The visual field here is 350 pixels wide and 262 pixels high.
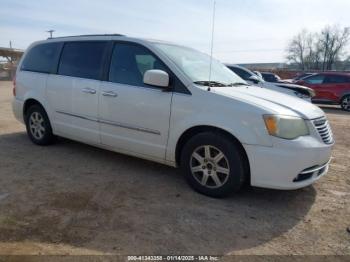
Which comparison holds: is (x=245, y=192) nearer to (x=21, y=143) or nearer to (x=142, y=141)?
(x=142, y=141)

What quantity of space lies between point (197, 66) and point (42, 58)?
2845mm

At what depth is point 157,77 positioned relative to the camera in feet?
13.5

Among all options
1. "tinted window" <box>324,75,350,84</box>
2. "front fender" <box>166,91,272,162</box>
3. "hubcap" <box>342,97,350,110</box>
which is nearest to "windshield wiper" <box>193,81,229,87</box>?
"front fender" <box>166,91,272,162</box>

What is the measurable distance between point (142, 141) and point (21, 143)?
2877 mm

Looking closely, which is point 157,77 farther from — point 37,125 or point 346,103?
point 346,103

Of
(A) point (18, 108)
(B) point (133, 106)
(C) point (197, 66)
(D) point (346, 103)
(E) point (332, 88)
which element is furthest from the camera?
(E) point (332, 88)

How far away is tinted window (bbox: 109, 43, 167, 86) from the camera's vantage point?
14.8 ft

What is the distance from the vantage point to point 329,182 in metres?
4.66

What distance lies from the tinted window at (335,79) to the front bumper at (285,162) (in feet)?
42.9

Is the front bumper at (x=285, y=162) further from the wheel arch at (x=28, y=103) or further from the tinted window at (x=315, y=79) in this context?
the tinted window at (x=315, y=79)

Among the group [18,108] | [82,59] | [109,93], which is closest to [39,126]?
[18,108]

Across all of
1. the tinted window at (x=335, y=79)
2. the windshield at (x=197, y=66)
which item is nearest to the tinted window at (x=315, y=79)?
the tinted window at (x=335, y=79)

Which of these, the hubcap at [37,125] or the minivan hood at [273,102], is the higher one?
the minivan hood at [273,102]

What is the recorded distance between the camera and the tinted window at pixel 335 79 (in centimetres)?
1534
